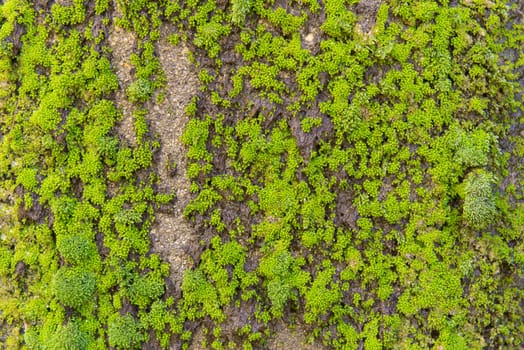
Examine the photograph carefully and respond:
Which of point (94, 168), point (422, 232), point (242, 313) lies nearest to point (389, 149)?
point (422, 232)

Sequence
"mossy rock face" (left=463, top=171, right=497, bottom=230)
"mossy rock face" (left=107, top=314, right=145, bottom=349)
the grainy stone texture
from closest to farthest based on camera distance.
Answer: "mossy rock face" (left=107, top=314, right=145, bottom=349) → "mossy rock face" (left=463, top=171, right=497, bottom=230) → the grainy stone texture

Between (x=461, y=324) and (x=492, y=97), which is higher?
(x=492, y=97)

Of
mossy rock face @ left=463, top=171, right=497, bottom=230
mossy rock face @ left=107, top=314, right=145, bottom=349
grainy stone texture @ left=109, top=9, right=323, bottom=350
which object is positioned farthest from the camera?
grainy stone texture @ left=109, top=9, right=323, bottom=350

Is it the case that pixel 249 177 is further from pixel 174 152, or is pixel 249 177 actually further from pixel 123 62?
pixel 123 62

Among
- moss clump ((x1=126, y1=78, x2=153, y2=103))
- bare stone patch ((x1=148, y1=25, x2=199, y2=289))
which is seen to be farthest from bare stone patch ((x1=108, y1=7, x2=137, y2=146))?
bare stone patch ((x1=148, y1=25, x2=199, y2=289))

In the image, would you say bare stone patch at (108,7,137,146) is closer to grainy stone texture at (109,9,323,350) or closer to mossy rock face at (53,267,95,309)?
grainy stone texture at (109,9,323,350)

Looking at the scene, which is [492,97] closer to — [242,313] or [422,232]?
[422,232]

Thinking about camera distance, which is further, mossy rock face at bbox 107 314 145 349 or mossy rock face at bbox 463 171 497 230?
mossy rock face at bbox 463 171 497 230

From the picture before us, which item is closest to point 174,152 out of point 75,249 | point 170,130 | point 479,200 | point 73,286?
point 170,130

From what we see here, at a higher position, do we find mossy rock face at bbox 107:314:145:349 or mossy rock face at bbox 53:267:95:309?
mossy rock face at bbox 53:267:95:309
